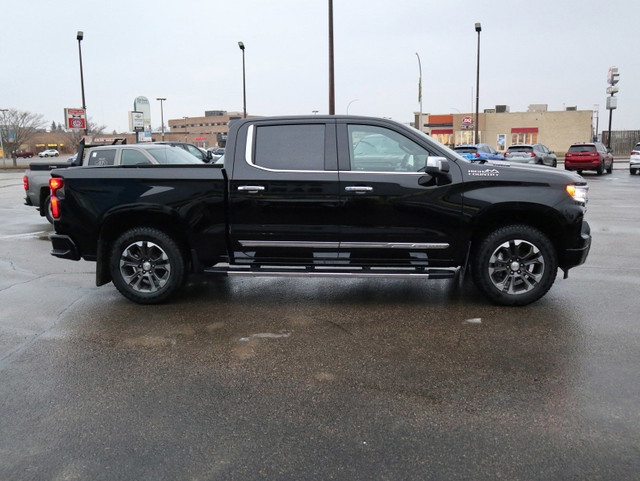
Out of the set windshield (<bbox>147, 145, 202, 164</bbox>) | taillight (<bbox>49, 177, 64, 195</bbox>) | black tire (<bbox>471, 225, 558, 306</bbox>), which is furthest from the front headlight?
windshield (<bbox>147, 145, 202, 164</bbox>)

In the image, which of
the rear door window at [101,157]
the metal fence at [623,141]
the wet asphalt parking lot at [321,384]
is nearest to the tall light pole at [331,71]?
the rear door window at [101,157]

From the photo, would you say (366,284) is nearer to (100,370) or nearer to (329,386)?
(329,386)

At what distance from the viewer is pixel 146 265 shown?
6.02 m

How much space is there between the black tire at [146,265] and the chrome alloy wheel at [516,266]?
133 inches

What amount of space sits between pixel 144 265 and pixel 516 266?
3993 mm

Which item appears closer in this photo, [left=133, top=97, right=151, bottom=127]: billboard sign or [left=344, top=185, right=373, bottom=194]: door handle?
[left=344, top=185, right=373, bottom=194]: door handle

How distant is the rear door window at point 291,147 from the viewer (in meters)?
5.82

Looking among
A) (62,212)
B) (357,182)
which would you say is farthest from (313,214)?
(62,212)

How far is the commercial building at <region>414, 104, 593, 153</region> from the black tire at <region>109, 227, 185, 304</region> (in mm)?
61005

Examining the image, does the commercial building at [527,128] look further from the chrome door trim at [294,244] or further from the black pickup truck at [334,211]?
the chrome door trim at [294,244]

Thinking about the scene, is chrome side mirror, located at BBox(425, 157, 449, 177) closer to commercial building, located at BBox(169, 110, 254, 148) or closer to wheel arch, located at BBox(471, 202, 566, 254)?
wheel arch, located at BBox(471, 202, 566, 254)

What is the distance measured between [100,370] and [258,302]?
7.12 ft

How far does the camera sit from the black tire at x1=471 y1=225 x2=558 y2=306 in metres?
5.67

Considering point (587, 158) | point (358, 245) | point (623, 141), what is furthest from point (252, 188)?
point (623, 141)
